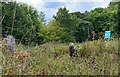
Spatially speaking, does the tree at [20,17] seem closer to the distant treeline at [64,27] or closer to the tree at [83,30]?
the distant treeline at [64,27]

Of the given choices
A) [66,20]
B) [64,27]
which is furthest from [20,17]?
[66,20]

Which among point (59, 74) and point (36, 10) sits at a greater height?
point (36, 10)

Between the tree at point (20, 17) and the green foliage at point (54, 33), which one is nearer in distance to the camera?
the tree at point (20, 17)

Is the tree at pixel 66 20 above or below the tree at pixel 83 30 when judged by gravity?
above

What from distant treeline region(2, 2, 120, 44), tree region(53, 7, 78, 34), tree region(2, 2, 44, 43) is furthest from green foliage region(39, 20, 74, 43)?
tree region(2, 2, 44, 43)

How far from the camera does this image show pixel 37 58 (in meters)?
3.64

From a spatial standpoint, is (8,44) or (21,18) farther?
(21,18)

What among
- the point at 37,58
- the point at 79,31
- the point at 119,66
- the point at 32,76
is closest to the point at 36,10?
the point at 79,31

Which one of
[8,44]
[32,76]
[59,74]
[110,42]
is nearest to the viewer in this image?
[32,76]

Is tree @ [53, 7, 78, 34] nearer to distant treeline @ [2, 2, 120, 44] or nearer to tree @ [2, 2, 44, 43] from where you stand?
distant treeline @ [2, 2, 120, 44]

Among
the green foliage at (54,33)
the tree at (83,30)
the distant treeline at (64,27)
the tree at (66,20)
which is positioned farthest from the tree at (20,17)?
the tree at (83,30)

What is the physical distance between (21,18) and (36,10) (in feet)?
3.21

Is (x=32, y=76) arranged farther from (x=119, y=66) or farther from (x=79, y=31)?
(x=79, y=31)

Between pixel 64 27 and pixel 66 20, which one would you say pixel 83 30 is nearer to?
pixel 64 27
